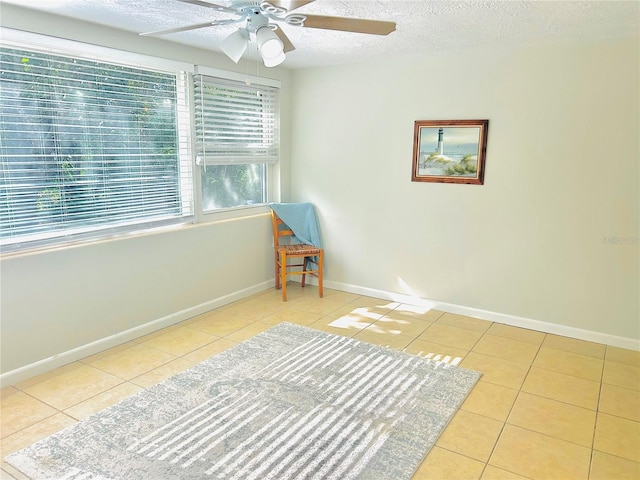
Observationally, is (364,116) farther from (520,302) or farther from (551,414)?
(551,414)

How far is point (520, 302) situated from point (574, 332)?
0.45 metres

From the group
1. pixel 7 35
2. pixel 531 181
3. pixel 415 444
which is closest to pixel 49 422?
pixel 415 444

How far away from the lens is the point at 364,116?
441 centimetres

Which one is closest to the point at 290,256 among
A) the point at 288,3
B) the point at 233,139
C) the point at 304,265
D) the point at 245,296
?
the point at 304,265

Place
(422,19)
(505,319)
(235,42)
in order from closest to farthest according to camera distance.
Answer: (235,42), (422,19), (505,319)

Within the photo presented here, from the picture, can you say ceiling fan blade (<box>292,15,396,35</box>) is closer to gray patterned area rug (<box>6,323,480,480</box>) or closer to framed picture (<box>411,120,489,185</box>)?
framed picture (<box>411,120,489,185</box>)

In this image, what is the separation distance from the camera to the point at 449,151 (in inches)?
157

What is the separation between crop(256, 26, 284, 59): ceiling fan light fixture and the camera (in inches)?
84.6

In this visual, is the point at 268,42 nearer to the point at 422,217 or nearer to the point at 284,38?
the point at 284,38

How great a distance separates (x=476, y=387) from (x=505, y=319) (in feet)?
4.04

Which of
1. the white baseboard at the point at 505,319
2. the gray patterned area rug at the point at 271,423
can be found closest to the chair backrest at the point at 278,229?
the white baseboard at the point at 505,319

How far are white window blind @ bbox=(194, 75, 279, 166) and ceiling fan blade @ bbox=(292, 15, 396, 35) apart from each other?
1.95 metres

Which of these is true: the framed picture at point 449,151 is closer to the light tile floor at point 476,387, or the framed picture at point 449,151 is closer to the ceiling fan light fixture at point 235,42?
the light tile floor at point 476,387

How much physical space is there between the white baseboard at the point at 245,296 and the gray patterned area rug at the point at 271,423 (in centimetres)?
75
